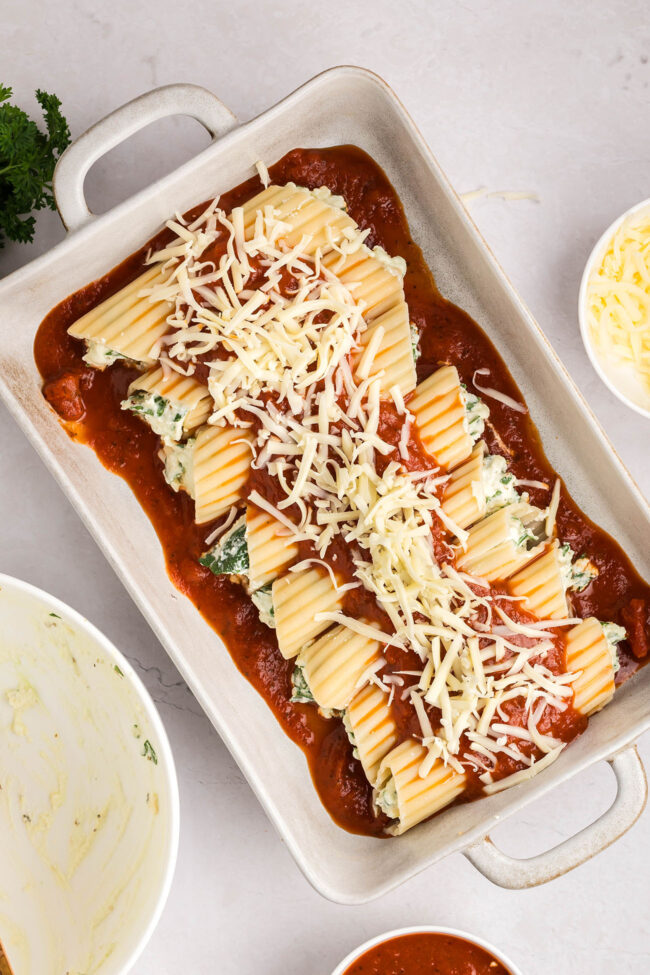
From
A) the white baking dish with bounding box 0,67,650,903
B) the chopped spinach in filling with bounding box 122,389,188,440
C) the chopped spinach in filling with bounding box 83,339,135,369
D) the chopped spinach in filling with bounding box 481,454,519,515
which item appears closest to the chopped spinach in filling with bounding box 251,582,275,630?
the white baking dish with bounding box 0,67,650,903

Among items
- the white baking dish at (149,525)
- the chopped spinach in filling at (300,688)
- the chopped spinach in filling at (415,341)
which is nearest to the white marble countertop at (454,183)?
the white baking dish at (149,525)

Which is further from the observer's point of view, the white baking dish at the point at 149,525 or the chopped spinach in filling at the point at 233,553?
the chopped spinach in filling at the point at 233,553

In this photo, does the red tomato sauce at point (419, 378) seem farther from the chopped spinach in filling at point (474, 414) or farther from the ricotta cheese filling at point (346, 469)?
the ricotta cheese filling at point (346, 469)

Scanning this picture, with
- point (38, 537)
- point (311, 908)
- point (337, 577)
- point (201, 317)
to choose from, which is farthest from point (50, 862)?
point (201, 317)

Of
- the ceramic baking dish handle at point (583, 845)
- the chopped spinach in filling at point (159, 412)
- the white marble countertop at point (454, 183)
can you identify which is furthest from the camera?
the white marble countertop at point (454, 183)

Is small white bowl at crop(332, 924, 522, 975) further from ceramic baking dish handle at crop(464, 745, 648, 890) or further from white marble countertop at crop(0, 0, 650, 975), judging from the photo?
ceramic baking dish handle at crop(464, 745, 648, 890)

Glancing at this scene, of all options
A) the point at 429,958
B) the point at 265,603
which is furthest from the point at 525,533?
the point at 429,958

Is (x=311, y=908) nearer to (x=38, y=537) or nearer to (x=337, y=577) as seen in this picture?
(x=337, y=577)
